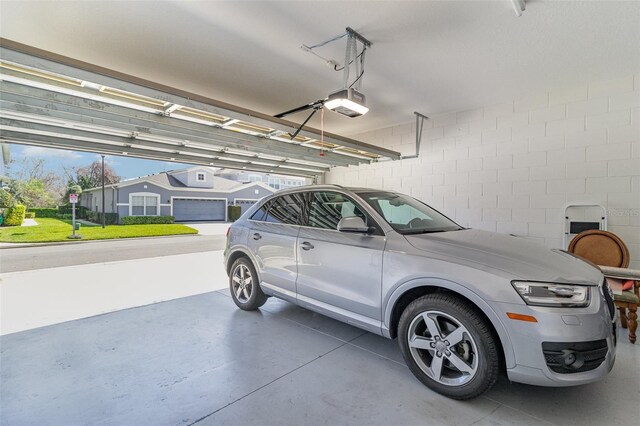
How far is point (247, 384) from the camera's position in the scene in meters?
2.10

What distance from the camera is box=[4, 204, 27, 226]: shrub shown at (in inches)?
544

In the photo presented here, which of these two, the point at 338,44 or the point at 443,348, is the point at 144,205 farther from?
the point at 443,348

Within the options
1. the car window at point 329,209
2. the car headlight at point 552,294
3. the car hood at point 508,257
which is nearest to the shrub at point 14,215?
the car window at point 329,209

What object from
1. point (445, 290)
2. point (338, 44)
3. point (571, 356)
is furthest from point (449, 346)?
point (338, 44)

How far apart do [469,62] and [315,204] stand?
8.07 feet

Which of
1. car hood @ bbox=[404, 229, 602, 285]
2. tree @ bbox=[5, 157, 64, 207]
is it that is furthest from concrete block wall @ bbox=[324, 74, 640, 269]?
tree @ bbox=[5, 157, 64, 207]

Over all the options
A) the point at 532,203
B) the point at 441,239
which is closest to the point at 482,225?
the point at 532,203

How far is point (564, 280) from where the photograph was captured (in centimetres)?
171

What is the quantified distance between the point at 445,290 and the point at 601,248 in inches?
119

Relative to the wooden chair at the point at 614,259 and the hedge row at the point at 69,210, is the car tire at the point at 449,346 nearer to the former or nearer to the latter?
the wooden chair at the point at 614,259

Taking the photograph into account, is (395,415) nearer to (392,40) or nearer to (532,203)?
(392,40)

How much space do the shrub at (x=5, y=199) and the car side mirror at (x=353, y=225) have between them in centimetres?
1941

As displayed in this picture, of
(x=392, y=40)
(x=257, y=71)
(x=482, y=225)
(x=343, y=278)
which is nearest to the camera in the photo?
(x=343, y=278)

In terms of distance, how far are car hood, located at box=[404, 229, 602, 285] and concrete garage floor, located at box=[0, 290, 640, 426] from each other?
2.89ft
